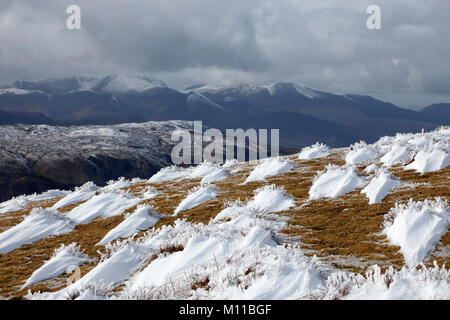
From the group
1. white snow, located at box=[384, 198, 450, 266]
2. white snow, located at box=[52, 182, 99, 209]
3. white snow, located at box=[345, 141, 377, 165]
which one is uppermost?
white snow, located at box=[345, 141, 377, 165]

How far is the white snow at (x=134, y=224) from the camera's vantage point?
19300 mm

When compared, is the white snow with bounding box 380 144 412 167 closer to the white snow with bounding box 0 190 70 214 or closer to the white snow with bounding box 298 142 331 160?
the white snow with bounding box 298 142 331 160

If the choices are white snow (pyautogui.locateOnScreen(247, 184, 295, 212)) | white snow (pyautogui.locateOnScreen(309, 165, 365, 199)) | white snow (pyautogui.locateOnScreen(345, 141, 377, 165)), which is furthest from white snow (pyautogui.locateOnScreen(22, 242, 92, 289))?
white snow (pyautogui.locateOnScreen(345, 141, 377, 165))

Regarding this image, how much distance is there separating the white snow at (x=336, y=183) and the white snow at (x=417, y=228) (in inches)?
276

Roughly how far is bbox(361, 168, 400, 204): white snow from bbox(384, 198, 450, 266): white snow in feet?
13.2

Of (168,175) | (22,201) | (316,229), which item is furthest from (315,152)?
(22,201)

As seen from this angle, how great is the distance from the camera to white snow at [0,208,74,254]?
21.0 meters

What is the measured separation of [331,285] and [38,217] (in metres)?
21.6

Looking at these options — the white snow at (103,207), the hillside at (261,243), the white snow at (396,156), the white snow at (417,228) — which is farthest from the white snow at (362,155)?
the white snow at (103,207)

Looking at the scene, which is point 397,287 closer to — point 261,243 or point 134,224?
point 261,243

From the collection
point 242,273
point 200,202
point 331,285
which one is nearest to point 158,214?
point 200,202

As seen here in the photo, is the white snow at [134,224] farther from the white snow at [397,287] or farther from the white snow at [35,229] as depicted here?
the white snow at [397,287]

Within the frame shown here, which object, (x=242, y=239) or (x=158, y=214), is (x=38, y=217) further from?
(x=242, y=239)
